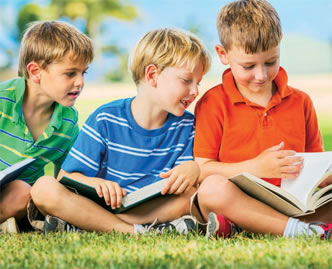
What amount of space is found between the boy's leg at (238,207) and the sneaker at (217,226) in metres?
0.08

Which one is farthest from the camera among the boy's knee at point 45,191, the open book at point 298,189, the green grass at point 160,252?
the boy's knee at point 45,191

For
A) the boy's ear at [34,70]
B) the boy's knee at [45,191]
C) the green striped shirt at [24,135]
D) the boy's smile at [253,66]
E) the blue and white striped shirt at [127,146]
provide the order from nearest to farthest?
the boy's knee at [45,191], the boy's smile at [253,66], the blue and white striped shirt at [127,146], the green striped shirt at [24,135], the boy's ear at [34,70]

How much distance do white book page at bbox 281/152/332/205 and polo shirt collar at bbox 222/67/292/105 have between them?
0.50 metres

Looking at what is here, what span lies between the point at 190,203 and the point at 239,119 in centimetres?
55

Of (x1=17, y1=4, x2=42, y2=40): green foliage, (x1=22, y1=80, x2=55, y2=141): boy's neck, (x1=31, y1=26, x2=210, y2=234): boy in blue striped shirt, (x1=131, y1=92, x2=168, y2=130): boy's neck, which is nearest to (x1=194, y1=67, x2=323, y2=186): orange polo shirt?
(x1=31, y1=26, x2=210, y2=234): boy in blue striped shirt

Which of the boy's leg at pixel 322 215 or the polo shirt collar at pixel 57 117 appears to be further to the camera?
the polo shirt collar at pixel 57 117

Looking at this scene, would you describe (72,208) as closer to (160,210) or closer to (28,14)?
(160,210)

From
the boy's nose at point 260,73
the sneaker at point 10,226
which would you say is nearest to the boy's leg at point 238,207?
the boy's nose at point 260,73

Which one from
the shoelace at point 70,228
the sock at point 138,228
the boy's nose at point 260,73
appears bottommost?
the shoelace at point 70,228

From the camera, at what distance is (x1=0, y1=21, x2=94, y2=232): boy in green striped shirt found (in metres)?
3.25

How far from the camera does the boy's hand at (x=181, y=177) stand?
267cm

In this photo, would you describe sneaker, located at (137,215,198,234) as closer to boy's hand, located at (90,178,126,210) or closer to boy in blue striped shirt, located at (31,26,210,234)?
boy in blue striped shirt, located at (31,26,210,234)

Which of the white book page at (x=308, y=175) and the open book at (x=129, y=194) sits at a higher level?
the white book page at (x=308, y=175)

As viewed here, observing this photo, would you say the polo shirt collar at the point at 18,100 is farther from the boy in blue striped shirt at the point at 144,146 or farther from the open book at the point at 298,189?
the open book at the point at 298,189
